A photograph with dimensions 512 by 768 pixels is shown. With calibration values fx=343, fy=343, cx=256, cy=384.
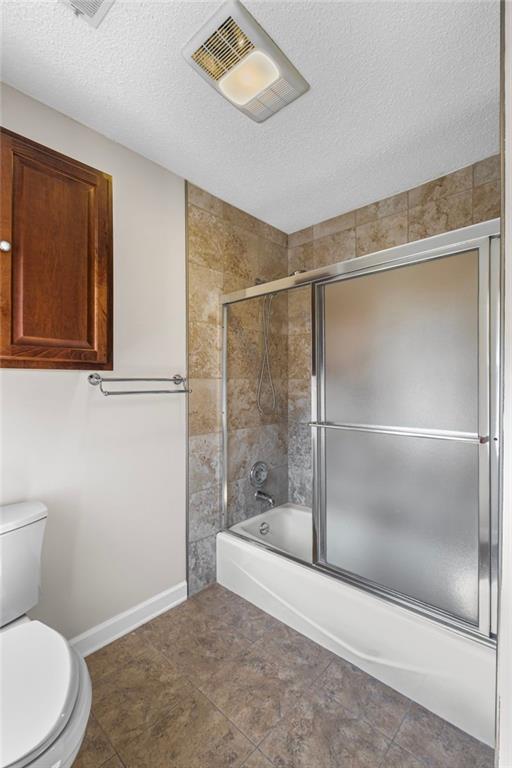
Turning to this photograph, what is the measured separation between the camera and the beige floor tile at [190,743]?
1.18 meters

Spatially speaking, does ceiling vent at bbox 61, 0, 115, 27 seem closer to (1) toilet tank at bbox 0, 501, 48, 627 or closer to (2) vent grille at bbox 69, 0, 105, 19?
(2) vent grille at bbox 69, 0, 105, 19

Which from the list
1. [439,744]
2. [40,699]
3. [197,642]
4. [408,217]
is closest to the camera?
[40,699]

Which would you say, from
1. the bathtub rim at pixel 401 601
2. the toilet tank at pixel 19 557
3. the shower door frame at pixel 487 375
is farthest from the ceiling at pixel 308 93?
the bathtub rim at pixel 401 601

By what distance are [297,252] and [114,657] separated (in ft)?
9.24

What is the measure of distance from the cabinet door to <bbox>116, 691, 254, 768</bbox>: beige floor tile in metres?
1.41

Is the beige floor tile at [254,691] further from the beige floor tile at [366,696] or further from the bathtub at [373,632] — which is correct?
the bathtub at [373,632]

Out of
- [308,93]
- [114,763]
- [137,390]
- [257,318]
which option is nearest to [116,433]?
[137,390]

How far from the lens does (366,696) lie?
1412 mm

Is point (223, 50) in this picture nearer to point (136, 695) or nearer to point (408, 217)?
point (408, 217)

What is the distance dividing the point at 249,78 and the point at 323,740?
2.50m

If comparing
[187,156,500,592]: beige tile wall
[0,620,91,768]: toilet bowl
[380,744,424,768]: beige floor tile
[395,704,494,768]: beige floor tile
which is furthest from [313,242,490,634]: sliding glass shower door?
[0,620,91,768]: toilet bowl

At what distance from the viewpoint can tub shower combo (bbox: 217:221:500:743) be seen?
133cm

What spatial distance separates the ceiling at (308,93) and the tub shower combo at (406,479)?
0.64 m

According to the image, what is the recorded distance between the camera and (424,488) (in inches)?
59.7
